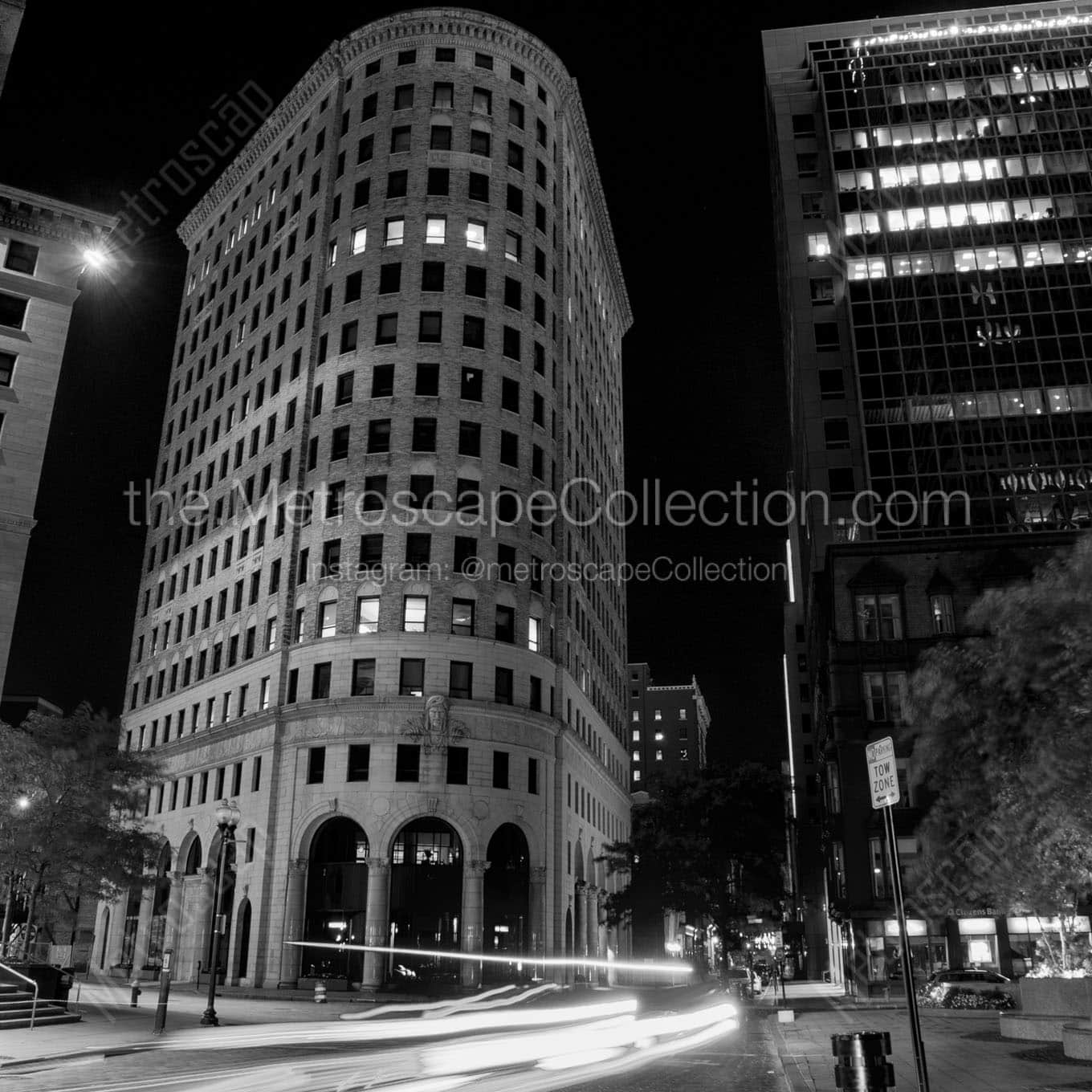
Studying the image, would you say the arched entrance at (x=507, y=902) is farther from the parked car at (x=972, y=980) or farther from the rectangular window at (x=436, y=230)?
the rectangular window at (x=436, y=230)

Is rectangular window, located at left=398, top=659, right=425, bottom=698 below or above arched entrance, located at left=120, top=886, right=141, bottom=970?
above

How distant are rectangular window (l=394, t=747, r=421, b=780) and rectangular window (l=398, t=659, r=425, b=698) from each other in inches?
105

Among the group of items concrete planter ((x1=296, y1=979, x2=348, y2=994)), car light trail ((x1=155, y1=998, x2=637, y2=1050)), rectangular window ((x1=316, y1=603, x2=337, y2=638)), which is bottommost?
concrete planter ((x1=296, y1=979, x2=348, y2=994))

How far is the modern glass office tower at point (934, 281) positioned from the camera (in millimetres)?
78312

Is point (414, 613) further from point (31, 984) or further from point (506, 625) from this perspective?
point (31, 984)

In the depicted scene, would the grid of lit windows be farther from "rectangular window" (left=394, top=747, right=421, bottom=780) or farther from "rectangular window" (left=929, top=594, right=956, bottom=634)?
"rectangular window" (left=394, top=747, right=421, bottom=780)

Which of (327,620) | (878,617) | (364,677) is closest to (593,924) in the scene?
(364,677)

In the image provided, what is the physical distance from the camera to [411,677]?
51.9 metres

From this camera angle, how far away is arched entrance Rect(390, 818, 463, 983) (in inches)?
1902

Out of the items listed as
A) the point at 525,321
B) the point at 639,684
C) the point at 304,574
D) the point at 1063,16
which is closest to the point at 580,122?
the point at 525,321

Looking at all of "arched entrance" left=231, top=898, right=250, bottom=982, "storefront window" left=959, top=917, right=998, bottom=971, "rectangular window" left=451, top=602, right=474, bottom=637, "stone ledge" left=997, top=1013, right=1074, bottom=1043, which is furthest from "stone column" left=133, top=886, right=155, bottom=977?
"stone ledge" left=997, top=1013, right=1074, bottom=1043

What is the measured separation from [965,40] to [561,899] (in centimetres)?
8617

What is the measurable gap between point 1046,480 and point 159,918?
225ft

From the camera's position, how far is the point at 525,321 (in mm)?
61062
